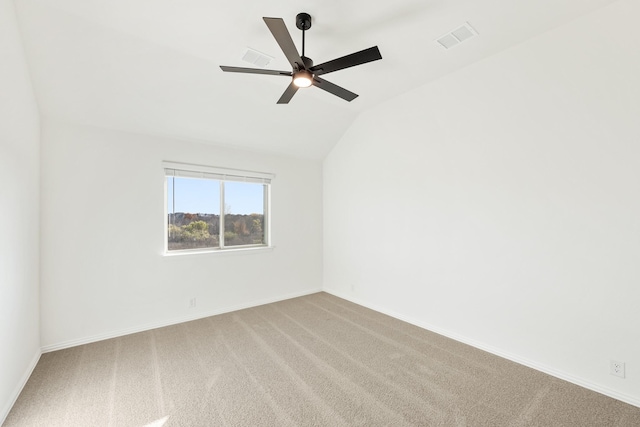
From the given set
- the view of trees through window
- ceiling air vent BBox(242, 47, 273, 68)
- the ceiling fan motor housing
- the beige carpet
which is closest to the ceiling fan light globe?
the ceiling fan motor housing

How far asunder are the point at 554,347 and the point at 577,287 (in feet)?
1.89

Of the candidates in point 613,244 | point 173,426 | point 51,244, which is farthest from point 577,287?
point 51,244

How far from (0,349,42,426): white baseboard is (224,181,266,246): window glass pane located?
7.17ft

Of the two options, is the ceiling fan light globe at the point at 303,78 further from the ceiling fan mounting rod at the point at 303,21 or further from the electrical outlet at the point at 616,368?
the electrical outlet at the point at 616,368

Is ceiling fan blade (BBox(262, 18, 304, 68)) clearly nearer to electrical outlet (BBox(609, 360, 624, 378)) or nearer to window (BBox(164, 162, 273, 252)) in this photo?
window (BBox(164, 162, 273, 252))

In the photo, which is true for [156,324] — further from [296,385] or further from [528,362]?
[528,362]

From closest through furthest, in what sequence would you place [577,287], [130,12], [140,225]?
[130,12]
[577,287]
[140,225]

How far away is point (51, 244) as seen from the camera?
2.84 m

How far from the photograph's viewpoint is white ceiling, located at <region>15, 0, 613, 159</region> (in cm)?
210

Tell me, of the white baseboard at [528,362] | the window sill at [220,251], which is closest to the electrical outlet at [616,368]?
the white baseboard at [528,362]

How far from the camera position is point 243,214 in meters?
4.33

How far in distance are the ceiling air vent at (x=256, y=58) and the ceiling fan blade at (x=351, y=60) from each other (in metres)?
0.89

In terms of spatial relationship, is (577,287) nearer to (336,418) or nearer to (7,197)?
(336,418)

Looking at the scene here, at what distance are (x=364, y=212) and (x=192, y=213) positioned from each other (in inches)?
97.6
